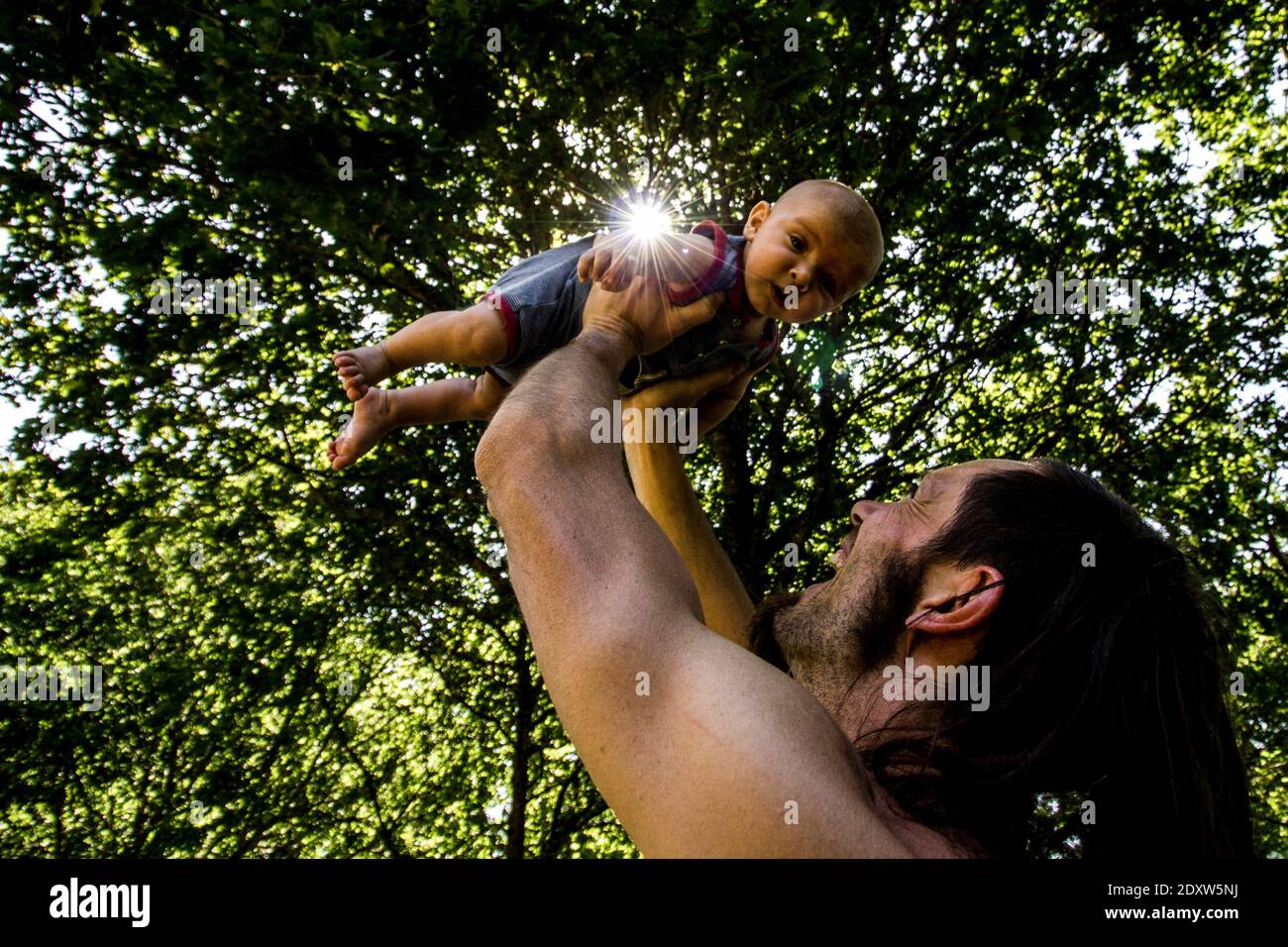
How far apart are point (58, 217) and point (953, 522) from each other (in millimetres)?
7334

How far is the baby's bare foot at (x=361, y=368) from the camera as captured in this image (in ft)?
9.14

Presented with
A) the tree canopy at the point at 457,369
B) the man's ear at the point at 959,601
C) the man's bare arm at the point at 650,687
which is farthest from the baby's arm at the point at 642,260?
the tree canopy at the point at 457,369

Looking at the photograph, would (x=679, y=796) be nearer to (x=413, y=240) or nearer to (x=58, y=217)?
(x=413, y=240)

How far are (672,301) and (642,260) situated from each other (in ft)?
0.65

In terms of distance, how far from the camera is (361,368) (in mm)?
2824

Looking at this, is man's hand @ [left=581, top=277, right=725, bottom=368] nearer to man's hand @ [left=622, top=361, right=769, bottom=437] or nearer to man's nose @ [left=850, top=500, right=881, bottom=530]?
man's hand @ [left=622, top=361, right=769, bottom=437]

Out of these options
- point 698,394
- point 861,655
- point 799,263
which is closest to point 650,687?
point 861,655

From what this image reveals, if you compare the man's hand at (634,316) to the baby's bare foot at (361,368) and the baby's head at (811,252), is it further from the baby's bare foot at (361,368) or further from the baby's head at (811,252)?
the baby's bare foot at (361,368)

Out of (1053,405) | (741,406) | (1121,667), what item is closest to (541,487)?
(1121,667)

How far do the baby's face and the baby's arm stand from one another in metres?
0.27

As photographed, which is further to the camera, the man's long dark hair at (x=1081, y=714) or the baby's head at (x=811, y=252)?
the baby's head at (x=811, y=252)

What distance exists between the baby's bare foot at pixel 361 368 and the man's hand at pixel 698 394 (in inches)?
35.6

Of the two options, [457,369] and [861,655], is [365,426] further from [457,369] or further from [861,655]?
[457,369]

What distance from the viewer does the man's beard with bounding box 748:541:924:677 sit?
2293 millimetres
